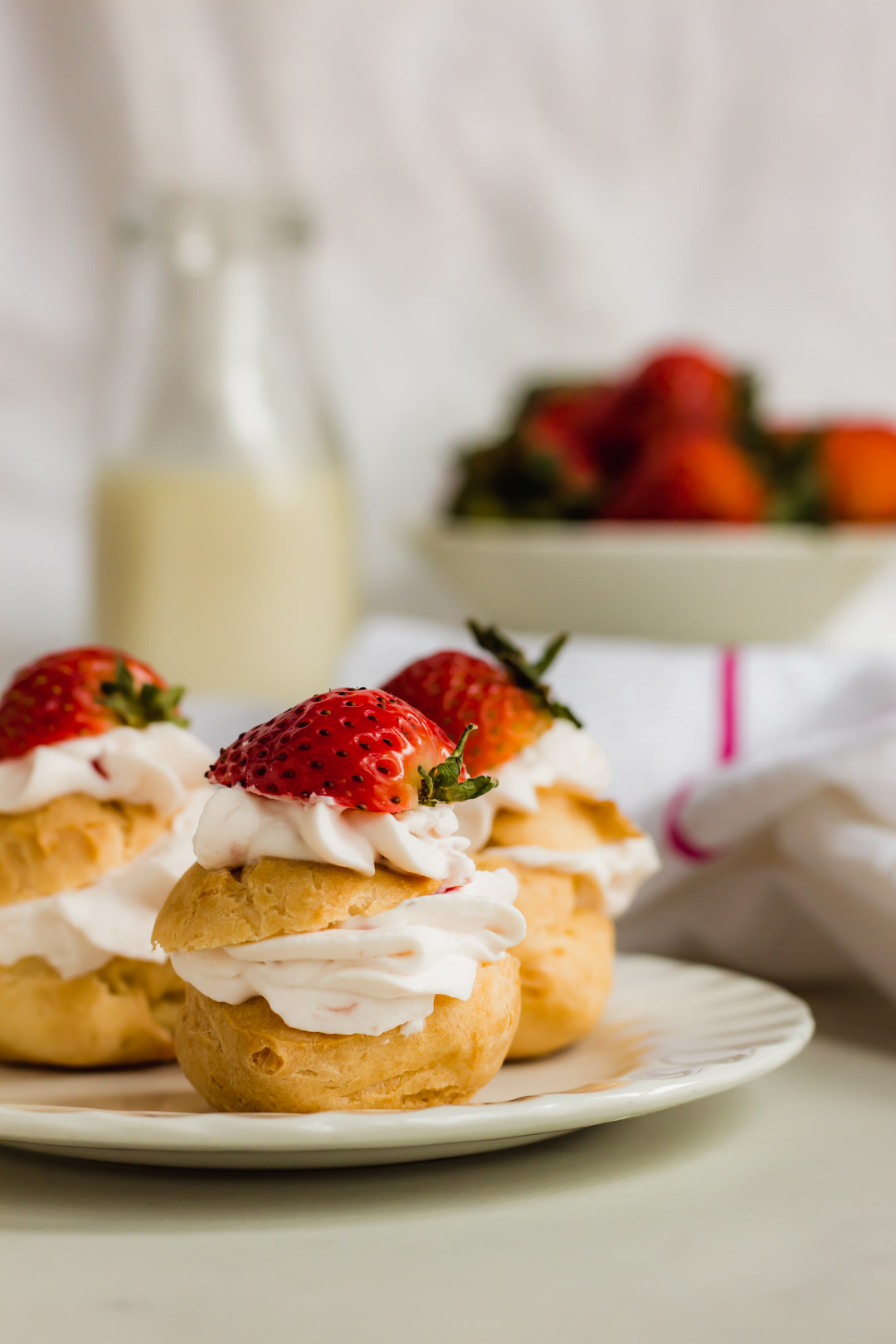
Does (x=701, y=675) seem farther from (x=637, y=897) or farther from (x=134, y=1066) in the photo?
(x=134, y=1066)

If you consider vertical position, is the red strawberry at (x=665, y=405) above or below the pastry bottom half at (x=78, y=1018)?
above

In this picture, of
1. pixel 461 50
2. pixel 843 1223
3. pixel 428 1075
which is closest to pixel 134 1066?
pixel 428 1075

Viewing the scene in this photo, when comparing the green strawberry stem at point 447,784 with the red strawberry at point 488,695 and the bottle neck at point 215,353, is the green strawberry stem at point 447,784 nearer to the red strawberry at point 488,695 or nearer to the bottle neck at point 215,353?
the red strawberry at point 488,695

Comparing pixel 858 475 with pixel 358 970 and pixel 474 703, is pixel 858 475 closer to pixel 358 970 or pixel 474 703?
pixel 474 703

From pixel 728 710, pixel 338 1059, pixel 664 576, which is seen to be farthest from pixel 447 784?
pixel 664 576

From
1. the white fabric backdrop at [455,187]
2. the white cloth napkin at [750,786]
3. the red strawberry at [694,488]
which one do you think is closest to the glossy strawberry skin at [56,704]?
the white cloth napkin at [750,786]

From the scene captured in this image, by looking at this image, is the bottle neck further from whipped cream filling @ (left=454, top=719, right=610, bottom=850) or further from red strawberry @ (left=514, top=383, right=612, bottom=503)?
whipped cream filling @ (left=454, top=719, right=610, bottom=850)
